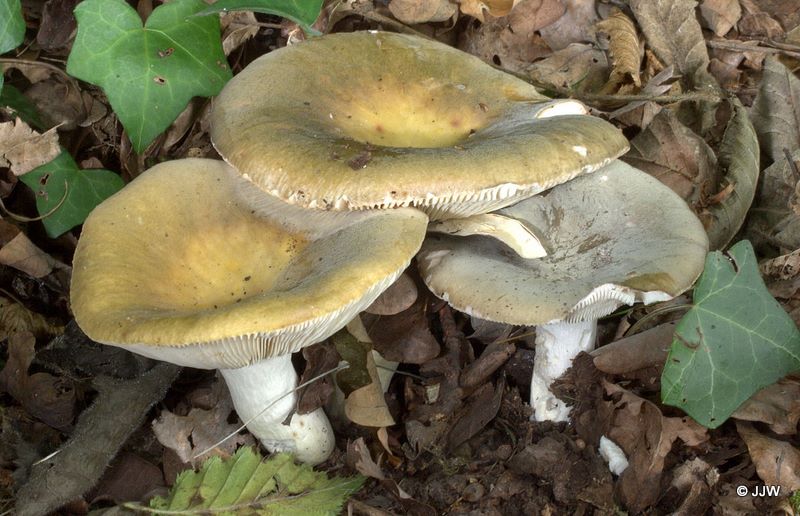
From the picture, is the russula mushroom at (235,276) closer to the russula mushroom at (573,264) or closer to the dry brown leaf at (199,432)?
the dry brown leaf at (199,432)

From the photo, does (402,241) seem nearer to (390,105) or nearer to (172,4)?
(390,105)

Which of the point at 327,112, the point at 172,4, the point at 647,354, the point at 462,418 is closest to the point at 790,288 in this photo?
the point at 647,354

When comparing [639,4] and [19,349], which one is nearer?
[19,349]

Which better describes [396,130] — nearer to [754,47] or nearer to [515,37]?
[515,37]

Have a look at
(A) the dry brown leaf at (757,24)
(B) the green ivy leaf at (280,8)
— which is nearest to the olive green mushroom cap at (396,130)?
(B) the green ivy leaf at (280,8)

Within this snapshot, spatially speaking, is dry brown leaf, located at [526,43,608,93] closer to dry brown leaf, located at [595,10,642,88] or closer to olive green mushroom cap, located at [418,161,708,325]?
dry brown leaf, located at [595,10,642,88]

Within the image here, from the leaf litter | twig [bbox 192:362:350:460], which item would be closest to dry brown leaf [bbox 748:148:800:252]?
the leaf litter
